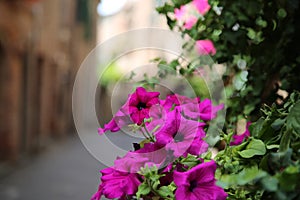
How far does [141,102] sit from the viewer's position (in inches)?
42.5

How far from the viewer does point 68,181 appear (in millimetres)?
9172

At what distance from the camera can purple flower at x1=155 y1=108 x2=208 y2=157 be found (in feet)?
3.12

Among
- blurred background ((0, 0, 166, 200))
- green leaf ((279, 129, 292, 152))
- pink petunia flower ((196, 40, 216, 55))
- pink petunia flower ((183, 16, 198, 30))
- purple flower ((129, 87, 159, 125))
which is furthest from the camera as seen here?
blurred background ((0, 0, 166, 200))

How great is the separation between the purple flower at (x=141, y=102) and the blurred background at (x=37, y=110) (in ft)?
12.6

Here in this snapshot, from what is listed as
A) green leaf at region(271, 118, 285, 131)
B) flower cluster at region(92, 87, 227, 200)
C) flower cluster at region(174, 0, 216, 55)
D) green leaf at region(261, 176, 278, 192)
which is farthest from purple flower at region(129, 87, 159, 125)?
flower cluster at region(174, 0, 216, 55)

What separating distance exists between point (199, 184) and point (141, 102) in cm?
25

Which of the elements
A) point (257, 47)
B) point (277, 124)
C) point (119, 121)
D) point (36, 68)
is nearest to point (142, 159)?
point (119, 121)

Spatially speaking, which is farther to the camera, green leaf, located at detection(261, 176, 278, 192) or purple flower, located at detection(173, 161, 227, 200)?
purple flower, located at detection(173, 161, 227, 200)

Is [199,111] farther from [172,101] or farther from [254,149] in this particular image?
[254,149]

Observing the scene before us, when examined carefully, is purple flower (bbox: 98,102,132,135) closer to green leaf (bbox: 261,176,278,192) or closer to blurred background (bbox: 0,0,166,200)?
green leaf (bbox: 261,176,278,192)

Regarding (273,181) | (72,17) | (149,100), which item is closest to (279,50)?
(149,100)

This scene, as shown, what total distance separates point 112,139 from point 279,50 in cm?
64

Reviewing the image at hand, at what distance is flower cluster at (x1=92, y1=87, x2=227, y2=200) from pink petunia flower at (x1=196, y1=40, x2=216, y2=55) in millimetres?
587

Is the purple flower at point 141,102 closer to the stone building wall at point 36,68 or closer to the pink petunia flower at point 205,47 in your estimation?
the pink petunia flower at point 205,47
